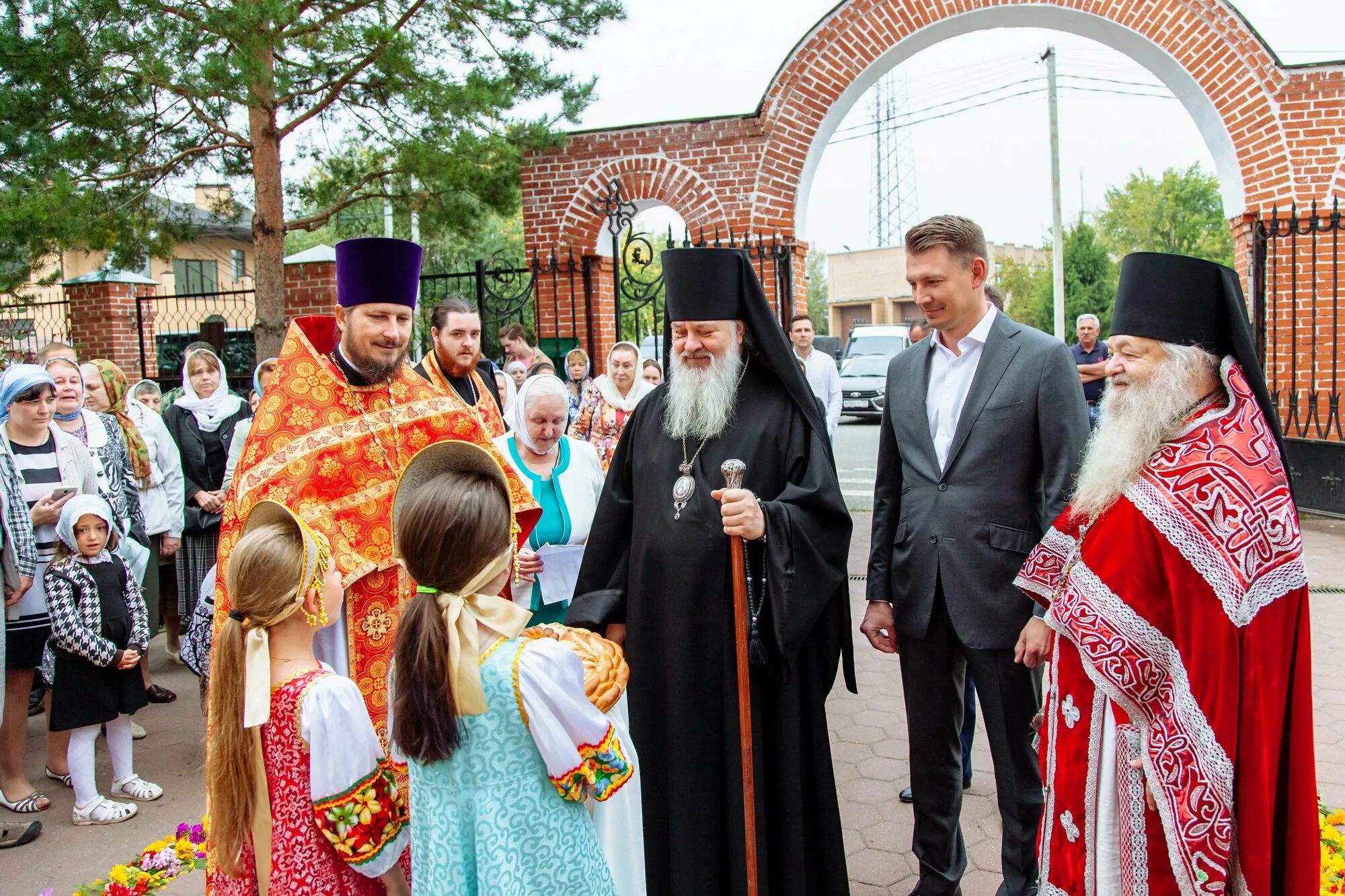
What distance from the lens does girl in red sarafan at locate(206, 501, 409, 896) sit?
2.44 meters

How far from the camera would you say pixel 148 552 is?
5.61m

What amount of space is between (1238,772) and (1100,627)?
414 millimetres

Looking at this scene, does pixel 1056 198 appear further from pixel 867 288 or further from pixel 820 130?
pixel 867 288

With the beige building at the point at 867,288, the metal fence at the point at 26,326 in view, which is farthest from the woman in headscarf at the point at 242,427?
the beige building at the point at 867,288

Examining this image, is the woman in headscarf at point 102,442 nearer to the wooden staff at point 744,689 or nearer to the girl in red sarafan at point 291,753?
the girl in red sarafan at point 291,753

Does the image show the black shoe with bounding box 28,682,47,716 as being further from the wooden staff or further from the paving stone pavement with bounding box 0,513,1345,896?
the wooden staff

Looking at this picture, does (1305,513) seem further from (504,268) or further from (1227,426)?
(1227,426)

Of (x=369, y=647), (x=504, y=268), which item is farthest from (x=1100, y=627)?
(x=504, y=268)

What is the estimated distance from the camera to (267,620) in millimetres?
2551

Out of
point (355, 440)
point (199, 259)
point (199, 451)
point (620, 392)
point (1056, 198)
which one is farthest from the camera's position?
point (1056, 198)

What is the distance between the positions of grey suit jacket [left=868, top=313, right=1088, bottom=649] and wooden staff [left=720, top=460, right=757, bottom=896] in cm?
64

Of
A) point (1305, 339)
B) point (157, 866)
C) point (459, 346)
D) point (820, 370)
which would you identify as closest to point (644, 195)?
point (820, 370)

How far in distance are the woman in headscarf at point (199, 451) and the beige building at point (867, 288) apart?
171ft

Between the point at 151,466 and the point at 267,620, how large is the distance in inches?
161
